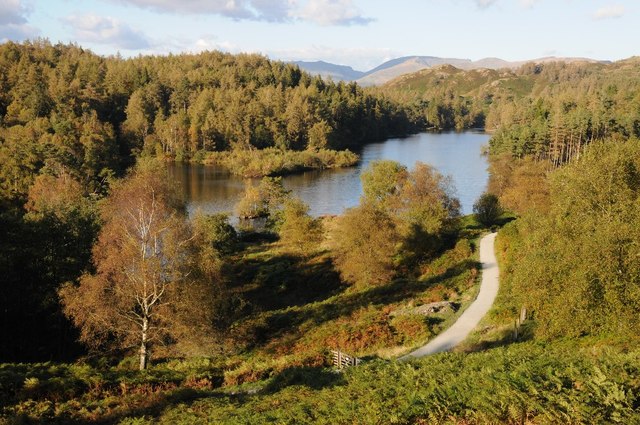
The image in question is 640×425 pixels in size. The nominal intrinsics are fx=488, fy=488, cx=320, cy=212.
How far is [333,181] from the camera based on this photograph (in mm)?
90188

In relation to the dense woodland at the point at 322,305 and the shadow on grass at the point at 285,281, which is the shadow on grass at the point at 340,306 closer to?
the dense woodland at the point at 322,305

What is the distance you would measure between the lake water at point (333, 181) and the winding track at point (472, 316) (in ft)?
75.0

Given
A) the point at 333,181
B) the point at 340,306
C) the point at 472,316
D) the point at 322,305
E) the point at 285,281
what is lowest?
the point at 285,281

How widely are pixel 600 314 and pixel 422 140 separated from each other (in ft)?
465

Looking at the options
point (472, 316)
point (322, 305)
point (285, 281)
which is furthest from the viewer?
point (285, 281)

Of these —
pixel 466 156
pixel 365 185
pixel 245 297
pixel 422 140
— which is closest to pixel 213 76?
pixel 422 140

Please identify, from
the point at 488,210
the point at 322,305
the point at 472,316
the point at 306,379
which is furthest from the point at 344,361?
the point at 488,210

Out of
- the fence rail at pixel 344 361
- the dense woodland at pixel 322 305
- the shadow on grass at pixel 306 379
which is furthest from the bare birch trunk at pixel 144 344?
the fence rail at pixel 344 361

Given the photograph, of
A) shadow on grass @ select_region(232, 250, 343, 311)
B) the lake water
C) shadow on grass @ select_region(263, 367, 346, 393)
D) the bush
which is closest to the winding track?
shadow on grass @ select_region(263, 367, 346, 393)

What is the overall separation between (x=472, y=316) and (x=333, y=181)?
218 feet

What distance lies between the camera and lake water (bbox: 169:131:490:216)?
235 ft

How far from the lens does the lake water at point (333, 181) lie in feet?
235

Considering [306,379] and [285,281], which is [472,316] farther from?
[285,281]

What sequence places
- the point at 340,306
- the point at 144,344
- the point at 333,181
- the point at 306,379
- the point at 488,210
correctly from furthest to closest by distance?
1. the point at 333,181
2. the point at 488,210
3. the point at 340,306
4. the point at 144,344
5. the point at 306,379
